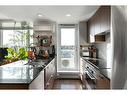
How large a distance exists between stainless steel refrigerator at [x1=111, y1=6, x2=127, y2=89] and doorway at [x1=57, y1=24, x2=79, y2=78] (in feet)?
17.4

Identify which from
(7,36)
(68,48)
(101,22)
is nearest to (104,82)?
(101,22)

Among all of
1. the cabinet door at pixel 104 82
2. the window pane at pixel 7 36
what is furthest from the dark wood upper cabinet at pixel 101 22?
the window pane at pixel 7 36

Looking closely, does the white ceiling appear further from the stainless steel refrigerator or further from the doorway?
the stainless steel refrigerator

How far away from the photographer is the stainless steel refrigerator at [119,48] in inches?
47.2

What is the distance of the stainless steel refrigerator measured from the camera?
47.2 inches

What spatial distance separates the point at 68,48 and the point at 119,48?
542 centimetres

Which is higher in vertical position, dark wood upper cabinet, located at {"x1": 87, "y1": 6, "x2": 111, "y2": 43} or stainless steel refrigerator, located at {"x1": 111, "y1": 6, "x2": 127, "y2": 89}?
dark wood upper cabinet, located at {"x1": 87, "y1": 6, "x2": 111, "y2": 43}

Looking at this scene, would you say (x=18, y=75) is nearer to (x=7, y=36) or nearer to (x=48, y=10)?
(x=48, y=10)

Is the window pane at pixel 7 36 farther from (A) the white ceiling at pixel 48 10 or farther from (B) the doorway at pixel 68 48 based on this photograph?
(B) the doorway at pixel 68 48

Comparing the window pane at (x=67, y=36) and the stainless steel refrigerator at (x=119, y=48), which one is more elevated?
the window pane at (x=67, y=36)

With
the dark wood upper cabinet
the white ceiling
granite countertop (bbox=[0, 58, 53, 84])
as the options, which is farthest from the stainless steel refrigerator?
the white ceiling

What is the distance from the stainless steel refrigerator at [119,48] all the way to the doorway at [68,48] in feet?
17.4
